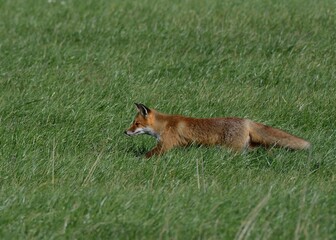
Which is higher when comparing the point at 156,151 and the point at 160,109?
the point at 156,151

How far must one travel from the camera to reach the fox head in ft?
32.3

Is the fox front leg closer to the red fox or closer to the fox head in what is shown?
the red fox

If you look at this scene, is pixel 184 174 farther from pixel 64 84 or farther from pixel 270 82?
pixel 270 82

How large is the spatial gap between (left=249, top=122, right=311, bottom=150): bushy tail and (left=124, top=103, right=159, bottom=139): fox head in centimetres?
112

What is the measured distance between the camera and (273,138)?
9336mm

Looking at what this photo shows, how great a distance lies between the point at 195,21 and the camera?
15.4m

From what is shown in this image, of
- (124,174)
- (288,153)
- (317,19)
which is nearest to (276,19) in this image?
(317,19)

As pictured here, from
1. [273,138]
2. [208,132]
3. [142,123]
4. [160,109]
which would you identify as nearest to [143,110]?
[142,123]

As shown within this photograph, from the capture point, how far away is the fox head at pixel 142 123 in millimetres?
9852

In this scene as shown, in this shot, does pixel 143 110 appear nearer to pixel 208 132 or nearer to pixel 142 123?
pixel 142 123

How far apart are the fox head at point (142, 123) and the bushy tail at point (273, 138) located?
44.2 inches

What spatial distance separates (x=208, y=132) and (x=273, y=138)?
69cm

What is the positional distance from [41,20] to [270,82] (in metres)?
4.71

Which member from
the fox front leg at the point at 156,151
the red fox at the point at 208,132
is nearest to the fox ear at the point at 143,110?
the red fox at the point at 208,132
